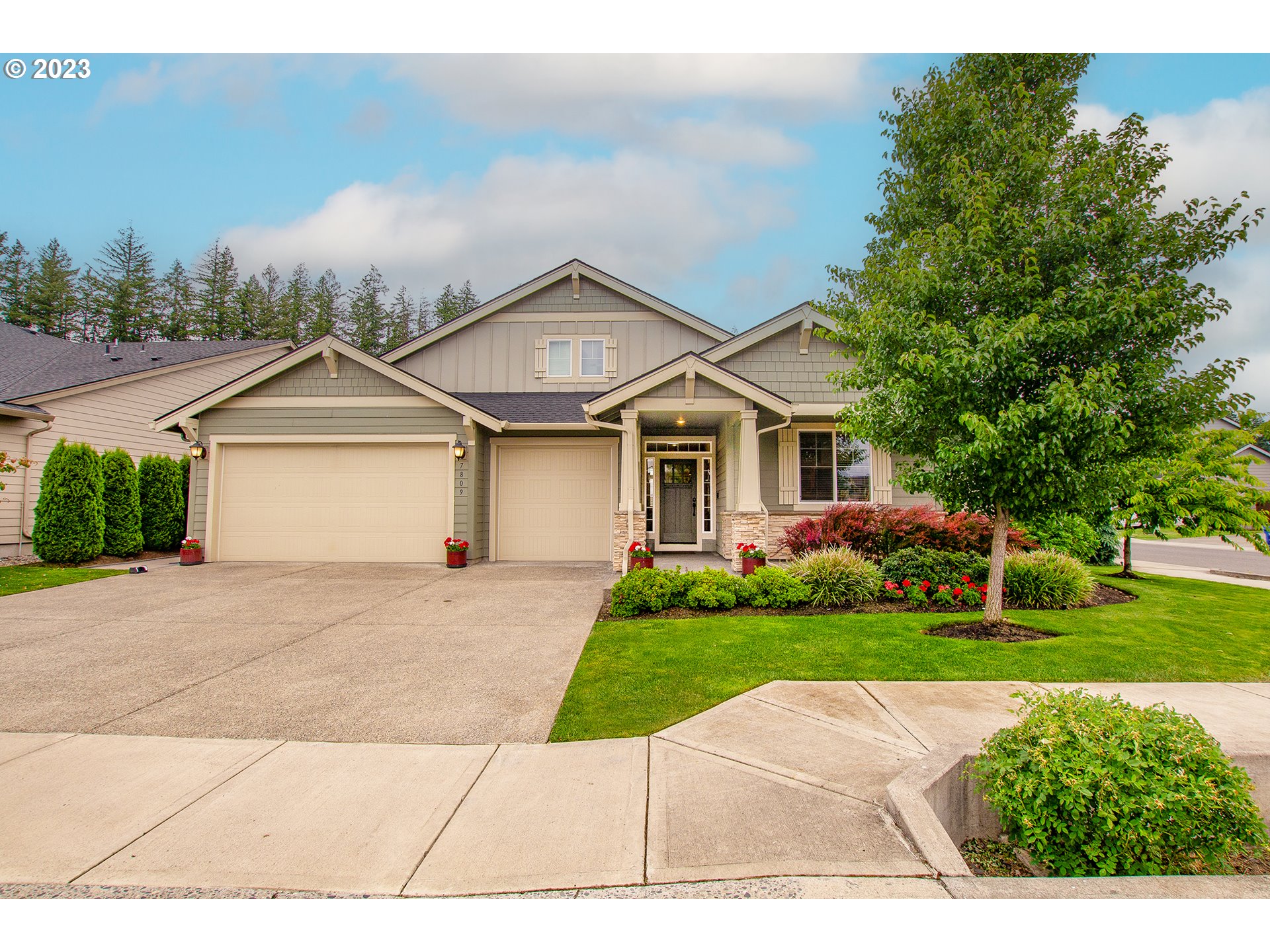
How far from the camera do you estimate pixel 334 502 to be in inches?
497

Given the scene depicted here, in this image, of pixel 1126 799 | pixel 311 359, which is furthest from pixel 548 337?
pixel 1126 799

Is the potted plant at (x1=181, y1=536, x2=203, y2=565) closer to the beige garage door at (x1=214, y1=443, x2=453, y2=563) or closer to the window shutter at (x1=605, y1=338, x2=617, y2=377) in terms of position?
the beige garage door at (x1=214, y1=443, x2=453, y2=563)

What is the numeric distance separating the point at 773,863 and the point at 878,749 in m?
1.45

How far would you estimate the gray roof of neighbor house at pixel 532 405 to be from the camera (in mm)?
13109

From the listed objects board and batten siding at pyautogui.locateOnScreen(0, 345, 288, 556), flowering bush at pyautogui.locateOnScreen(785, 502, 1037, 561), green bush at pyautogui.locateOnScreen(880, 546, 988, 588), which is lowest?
green bush at pyautogui.locateOnScreen(880, 546, 988, 588)

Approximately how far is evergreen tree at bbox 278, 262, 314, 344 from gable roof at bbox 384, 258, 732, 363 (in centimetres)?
2517

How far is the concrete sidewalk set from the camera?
2373mm

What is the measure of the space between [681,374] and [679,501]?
3482 millimetres

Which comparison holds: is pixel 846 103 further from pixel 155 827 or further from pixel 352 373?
pixel 352 373

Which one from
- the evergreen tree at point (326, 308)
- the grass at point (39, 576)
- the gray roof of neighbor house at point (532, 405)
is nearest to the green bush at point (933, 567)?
the gray roof of neighbor house at point (532, 405)

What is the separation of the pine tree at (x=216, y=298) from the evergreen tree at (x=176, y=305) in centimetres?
38

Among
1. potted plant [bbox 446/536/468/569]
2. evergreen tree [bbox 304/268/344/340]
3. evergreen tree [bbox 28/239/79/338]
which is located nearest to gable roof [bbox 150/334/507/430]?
potted plant [bbox 446/536/468/569]
